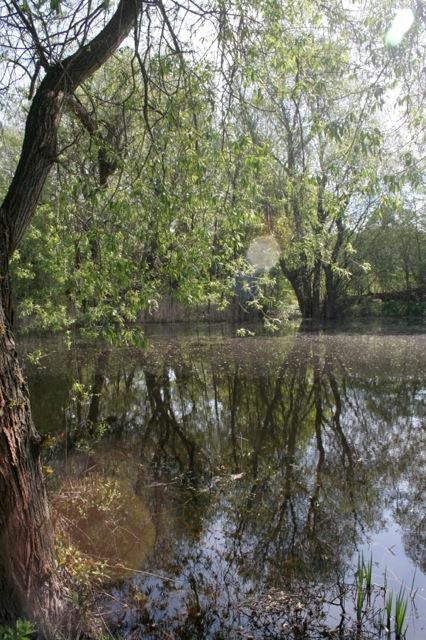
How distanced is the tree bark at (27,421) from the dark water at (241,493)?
2.60ft

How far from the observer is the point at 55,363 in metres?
15.4

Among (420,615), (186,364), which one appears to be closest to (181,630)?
(420,615)

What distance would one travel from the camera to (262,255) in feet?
96.2

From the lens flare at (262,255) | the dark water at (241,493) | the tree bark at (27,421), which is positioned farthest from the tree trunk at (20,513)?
the lens flare at (262,255)

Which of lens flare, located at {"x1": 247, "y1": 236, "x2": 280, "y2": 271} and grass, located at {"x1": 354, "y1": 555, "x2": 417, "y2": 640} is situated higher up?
lens flare, located at {"x1": 247, "y1": 236, "x2": 280, "y2": 271}

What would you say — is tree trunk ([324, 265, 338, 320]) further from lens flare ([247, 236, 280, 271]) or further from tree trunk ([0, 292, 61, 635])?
tree trunk ([0, 292, 61, 635])

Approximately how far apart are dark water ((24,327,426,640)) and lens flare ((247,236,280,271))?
1593cm

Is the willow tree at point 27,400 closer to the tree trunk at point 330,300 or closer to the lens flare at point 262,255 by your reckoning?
the lens flare at point 262,255

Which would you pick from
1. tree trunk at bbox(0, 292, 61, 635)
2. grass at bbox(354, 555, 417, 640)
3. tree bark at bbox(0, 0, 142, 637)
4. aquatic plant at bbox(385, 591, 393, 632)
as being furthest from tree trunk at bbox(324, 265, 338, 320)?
tree trunk at bbox(0, 292, 61, 635)

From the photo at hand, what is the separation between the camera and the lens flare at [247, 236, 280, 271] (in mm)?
27848

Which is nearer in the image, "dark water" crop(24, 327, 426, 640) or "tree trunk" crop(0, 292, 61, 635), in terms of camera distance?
"tree trunk" crop(0, 292, 61, 635)

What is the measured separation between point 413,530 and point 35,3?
18.8 ft

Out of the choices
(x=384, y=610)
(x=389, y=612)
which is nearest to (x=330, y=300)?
(x=384, y=610)

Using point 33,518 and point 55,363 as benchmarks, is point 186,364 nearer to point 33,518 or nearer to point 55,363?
point 55,363
